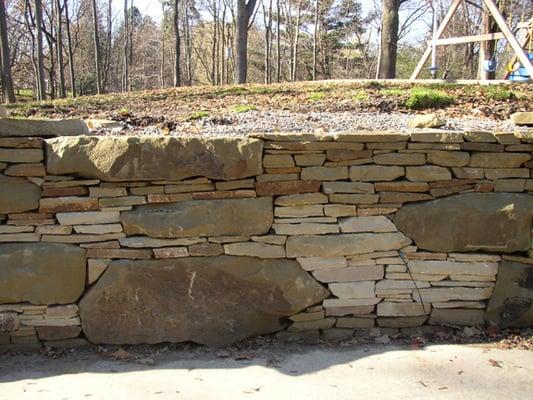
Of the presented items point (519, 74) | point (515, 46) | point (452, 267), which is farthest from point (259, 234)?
point (519, 74)

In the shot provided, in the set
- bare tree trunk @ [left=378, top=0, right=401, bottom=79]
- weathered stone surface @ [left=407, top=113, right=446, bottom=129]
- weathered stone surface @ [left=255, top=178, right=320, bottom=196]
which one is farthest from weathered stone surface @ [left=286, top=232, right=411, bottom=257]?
bare tree trunk @ [left=378, top=0, right=401, bottom=79]

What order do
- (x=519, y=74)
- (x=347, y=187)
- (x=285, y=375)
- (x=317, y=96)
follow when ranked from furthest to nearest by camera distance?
(x=519, y=74)
(x=317, y=96)
(x=347, y=187)
(x=285, y=375)

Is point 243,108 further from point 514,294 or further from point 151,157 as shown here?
point 514,294

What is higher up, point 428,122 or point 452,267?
point 428,122

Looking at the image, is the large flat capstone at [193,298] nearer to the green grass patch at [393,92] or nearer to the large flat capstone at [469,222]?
the large flat capstone at [469,222]

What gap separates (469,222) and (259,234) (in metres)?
1.51

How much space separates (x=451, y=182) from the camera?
3537 mm

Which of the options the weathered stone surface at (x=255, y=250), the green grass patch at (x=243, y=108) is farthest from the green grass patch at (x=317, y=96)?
the weathered stone surface at (x=255, y=250)

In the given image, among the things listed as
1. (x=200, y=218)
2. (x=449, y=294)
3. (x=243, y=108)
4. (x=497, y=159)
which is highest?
(x=243, y=108)

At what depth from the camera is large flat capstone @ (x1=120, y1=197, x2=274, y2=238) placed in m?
3.33

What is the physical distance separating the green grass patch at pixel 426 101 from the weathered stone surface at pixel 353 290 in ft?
8.44

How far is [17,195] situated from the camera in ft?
10.7

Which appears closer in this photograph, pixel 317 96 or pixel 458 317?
pixel 458 317

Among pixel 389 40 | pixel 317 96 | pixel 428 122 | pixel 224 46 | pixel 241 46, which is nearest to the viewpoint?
pixel 428 122
